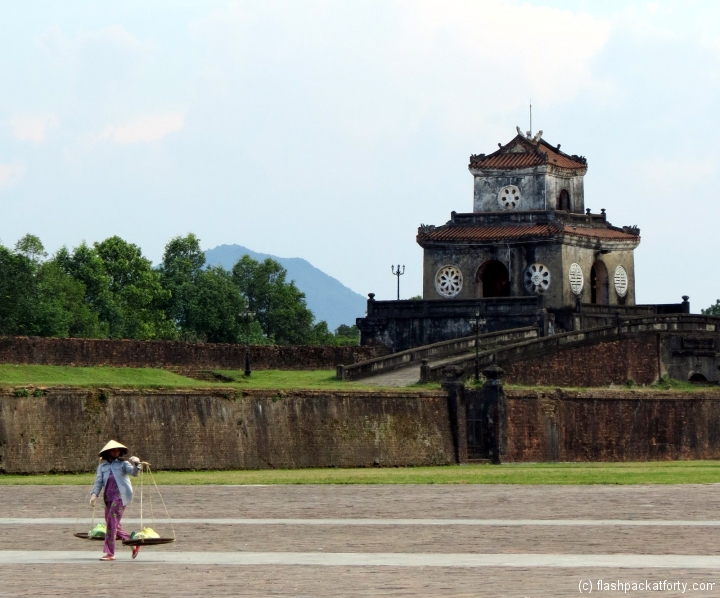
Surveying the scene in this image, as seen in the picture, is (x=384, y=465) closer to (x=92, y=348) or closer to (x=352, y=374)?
(x=352, y=374)

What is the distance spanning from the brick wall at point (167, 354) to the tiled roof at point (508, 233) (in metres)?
7.35

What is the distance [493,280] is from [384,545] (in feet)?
164

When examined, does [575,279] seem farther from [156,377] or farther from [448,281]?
[156,377]

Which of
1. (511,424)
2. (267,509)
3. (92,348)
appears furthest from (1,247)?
(267,509)

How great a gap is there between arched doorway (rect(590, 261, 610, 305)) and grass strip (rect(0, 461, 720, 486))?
26483 millimetres

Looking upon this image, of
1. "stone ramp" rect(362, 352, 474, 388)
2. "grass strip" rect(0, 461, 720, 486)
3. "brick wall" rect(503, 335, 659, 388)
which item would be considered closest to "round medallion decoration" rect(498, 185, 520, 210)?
"brick wall" rect(503, 335, 659, 388)

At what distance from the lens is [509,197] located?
69688mm

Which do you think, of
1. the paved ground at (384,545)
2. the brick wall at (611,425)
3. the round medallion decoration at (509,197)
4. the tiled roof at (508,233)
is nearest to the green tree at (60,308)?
the tiled roof at (508,233)

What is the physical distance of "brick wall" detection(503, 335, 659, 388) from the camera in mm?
55562

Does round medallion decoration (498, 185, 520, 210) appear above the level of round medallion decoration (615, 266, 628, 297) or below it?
above

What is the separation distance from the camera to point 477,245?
6775 centimetres

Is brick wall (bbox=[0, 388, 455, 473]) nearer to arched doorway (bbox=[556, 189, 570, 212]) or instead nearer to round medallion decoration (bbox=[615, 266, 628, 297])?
round medallion decoration (bbox=[615, 266, 628, 297])

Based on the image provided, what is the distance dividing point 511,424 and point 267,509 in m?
23.6

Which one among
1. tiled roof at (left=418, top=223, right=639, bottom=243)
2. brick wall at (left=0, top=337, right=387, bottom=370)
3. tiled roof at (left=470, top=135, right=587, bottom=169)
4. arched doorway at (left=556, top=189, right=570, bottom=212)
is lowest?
brick wall at (left=0, top=337, right=387, bottom=370)
